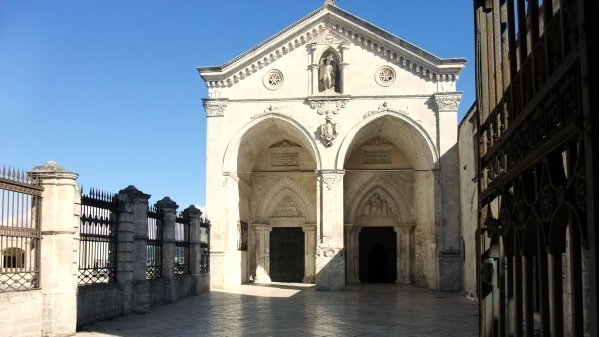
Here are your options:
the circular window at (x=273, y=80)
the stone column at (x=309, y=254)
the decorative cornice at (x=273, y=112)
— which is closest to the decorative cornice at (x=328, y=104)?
the decorative cornice at (x=273, y=112)

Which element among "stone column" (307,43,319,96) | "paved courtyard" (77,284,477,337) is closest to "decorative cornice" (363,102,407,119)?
"stone column" (307,43,319,96)

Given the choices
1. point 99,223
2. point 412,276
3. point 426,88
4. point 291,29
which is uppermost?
point 291,29

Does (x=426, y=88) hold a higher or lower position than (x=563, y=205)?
higher

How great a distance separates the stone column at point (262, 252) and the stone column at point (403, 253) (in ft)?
19.5

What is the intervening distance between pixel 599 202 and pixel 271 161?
1086 inches

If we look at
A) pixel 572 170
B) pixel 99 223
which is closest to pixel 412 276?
pixel 99 223

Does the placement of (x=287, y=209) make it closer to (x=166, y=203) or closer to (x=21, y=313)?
(x=166, y=203)

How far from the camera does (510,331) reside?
4438mm

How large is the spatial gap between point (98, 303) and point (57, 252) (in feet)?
7.85

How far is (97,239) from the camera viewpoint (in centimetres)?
1378

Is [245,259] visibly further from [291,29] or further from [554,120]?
[554,120]

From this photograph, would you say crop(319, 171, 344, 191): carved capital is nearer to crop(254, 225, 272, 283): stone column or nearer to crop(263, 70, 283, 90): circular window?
crop(263, 70, 283, 90): circular window

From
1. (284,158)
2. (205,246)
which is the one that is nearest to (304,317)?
(205,246)

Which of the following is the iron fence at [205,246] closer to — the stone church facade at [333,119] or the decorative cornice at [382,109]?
the stone church facade at [333,119]
